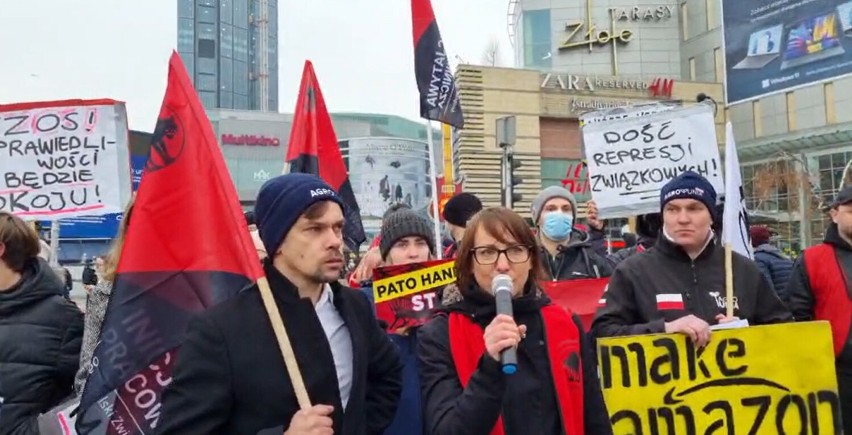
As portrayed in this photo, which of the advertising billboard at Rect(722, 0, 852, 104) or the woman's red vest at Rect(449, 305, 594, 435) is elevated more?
the advertising billboard at Rect(722, 0, 852, 104)

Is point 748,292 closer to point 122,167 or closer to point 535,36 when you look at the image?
point 122,167

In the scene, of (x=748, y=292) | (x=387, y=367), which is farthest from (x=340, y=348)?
(x=748, y=292)

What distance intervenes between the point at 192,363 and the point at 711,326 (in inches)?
91.1

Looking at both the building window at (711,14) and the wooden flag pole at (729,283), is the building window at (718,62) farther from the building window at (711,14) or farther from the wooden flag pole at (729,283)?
→ the wooden flag pole at (729,283)

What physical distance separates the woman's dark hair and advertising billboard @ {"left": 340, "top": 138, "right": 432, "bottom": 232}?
58296 mm

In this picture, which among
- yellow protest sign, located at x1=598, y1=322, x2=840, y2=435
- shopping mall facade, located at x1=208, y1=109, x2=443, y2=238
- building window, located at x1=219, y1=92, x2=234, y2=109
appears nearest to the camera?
yellow protest sign, located at x1=598, y1=322, x2=840, y2=435

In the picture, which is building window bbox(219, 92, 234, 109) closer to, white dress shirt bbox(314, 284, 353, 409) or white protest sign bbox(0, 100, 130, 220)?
white protest sign bbox(0, 100, 130, 220)

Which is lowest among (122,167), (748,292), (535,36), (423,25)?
(748,292)

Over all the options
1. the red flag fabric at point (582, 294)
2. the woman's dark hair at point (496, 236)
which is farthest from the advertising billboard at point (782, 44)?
the woman's dark hair at point (496, 236)

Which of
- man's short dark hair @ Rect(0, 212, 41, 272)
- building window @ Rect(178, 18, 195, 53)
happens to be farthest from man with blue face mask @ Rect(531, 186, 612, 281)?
building window @ Rect(178, 18, 195, 53)

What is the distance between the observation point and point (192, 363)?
7.08ft

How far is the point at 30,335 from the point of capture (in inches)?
136

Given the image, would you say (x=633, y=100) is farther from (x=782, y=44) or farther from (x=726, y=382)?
(x=726, y=382)

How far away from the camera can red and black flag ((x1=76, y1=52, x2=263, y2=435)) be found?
252 centimetres
